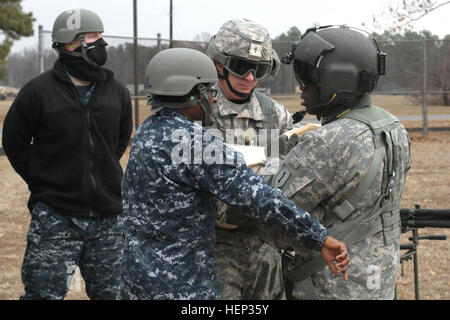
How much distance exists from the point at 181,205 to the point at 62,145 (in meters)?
1.62

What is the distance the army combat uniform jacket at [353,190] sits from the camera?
2627 millimetres

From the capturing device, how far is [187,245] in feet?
8.99

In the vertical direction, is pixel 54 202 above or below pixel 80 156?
below

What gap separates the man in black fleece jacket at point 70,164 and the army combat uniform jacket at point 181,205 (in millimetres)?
1238

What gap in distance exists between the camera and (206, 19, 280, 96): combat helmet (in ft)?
11.7

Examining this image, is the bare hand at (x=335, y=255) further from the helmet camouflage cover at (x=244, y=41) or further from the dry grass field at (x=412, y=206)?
the dry grass field at (x=412, y=206)

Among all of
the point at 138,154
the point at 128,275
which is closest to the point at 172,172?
the point at 138,154

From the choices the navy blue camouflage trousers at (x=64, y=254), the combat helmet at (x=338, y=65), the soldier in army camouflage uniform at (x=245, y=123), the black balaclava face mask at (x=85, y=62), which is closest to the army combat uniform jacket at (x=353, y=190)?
the combat helmet at (x=338, y=65)

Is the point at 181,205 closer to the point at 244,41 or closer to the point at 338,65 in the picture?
the point at 338,65

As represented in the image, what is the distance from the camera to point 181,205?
2670 millimetres

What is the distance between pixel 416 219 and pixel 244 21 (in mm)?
1591

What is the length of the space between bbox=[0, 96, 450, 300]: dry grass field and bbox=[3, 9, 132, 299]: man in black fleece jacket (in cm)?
164

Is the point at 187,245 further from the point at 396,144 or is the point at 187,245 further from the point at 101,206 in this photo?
the point at 101,206

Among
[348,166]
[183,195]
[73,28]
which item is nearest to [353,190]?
[348,166]
